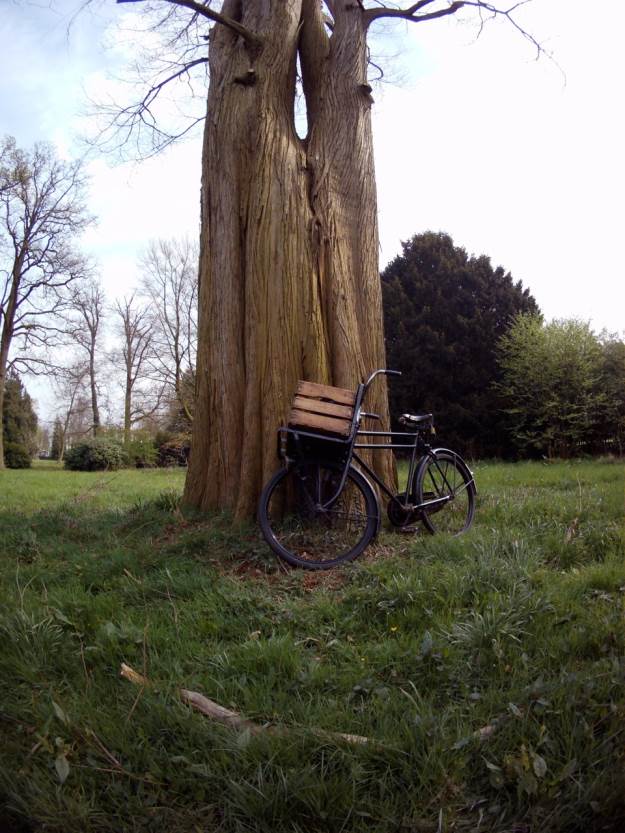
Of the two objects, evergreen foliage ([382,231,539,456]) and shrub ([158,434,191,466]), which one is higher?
evergreen foliage ([382,231,539,456])

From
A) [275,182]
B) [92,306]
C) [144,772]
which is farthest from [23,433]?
[144,772]

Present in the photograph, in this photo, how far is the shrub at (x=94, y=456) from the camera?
67.8ft

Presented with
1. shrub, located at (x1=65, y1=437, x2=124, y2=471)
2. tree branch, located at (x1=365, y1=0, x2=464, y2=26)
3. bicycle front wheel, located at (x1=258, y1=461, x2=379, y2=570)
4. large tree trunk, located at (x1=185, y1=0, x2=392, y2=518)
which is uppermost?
tree branch, located at (x1=365, y1=0, x2=464, y2=26)

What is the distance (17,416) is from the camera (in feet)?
99.3

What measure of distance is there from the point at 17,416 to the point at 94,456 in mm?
12437

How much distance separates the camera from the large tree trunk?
4.79 metres

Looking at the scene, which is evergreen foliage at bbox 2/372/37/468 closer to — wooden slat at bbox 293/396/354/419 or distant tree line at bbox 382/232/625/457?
distant tree line at bbox 382/232/625/457

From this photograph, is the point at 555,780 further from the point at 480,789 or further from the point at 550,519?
the point at 550,519

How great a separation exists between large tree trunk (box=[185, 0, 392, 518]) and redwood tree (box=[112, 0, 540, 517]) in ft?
0.04

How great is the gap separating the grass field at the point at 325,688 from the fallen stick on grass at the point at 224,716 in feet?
0.11

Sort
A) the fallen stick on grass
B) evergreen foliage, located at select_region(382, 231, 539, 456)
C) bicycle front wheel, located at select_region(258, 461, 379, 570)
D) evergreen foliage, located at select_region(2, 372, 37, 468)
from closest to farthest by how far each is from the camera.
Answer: the fallen stick on grass, bicycle front wheel, located at select_region(258, 461, 379, 570), evergreen foliage, located at select_region(382, 231, 539, 456), evergreen foliage, located at select_region(2, 372, 37, 468)

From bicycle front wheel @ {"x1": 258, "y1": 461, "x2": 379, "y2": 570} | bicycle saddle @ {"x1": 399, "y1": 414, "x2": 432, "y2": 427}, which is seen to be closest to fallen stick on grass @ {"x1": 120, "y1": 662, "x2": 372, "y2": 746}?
bicycle front wheel @ {"x1": 258, "y1": 461, "x2": 379, "y2": 570}

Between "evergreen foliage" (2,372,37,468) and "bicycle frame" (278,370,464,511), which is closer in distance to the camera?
"bicycle frame" (278,370,464,511)

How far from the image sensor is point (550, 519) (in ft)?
15.1
